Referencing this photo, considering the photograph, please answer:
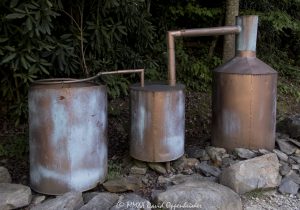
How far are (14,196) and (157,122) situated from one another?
1494mm

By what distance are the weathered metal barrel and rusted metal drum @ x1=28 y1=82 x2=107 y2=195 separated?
143 centimetres

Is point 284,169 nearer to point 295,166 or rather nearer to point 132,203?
point 295,166

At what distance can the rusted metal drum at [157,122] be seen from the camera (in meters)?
3.90

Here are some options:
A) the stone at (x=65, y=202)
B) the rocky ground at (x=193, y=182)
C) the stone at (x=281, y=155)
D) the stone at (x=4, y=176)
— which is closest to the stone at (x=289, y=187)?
the rocky ground at (x=193, y=182)

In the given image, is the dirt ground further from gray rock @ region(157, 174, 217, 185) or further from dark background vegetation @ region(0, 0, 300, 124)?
gray rock @ region(157, 174, 217, 185)

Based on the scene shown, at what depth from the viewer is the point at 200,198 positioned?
332 cm

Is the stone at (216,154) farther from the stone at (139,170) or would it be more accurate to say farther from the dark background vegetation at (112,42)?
the dark background vegetation at (112,42)

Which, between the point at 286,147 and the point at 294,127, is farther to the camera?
the point at 294,127

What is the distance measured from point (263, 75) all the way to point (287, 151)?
0.97 meters

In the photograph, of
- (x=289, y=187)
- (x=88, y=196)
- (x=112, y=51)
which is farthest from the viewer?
(x=112, y=51)

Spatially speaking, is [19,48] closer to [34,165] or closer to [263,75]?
[34,165]

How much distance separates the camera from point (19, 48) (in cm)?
445

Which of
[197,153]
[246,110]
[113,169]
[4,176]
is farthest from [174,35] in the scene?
[4,176]

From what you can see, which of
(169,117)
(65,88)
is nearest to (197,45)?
(169,117)
